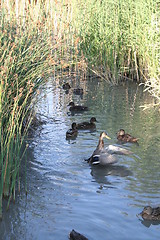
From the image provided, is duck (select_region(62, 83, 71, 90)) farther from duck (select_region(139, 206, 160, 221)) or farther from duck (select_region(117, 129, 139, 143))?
duck (select_region(139, 206, 160, 221))

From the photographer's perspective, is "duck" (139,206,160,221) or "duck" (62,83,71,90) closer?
"duck" (139,206,160,221)

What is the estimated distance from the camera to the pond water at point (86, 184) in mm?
5082

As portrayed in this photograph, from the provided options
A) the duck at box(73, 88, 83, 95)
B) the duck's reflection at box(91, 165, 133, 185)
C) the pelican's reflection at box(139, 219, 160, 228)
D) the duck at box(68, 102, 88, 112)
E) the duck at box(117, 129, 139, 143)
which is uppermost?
the duck at box(73, 88, 83, 95)

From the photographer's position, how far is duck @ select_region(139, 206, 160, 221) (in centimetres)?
520

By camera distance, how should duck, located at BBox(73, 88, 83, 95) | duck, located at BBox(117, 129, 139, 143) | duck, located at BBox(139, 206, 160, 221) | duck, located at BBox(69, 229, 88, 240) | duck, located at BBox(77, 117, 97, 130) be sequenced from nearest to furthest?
duck, located at BBox(69, 229, 88, 240)
duck, located at BBox(139, 206, 160, 221)
duck, located at BBox(117, 129, 139, 143)
duck, located at BBox(77, 117, 97, 130)
duck, located at BBox(73, 88, 83, 95)

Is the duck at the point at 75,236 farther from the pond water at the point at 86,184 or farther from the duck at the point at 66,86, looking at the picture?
the duck at the point at 66,86

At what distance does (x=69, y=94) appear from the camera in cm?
1236

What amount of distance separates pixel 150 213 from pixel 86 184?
132 cm

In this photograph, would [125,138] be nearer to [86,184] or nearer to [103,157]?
[103,157]

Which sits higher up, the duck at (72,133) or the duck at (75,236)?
the duck at (72,133)

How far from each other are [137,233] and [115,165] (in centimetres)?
225

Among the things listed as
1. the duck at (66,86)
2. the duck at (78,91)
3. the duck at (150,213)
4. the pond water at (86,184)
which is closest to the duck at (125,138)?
the pond water at (86,184)

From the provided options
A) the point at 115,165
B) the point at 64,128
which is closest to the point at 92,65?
the point at 64,128

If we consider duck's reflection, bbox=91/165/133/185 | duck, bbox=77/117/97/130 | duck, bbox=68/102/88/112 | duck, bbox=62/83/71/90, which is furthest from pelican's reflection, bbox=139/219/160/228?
duck, bbox=62/83/71/90
